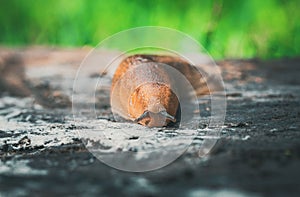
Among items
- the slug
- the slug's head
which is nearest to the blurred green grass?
the slug

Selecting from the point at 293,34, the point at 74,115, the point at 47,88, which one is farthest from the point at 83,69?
the point at 293,34

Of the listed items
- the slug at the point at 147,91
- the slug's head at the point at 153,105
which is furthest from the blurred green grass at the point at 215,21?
the slug's head at the point at 153,105

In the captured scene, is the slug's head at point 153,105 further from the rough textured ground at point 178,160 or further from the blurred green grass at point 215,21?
the blurred green grass at point 215,21

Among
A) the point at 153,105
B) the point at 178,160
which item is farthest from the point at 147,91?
the point at 178,160

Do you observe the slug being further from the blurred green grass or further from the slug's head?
the blurred green grass

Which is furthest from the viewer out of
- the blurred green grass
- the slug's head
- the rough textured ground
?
the blurred green grass

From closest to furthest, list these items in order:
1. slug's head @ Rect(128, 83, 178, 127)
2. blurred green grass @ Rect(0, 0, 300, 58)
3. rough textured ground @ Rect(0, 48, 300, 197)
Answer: rough textured ground @ Rect(0, 48, 300, 197) < slug's head @ Rect(128, 83, 178, 127) < blurred green grass @ Rect(0, 0, 300, 58)

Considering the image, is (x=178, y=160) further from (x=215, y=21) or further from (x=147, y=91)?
(x=215, y=21)
